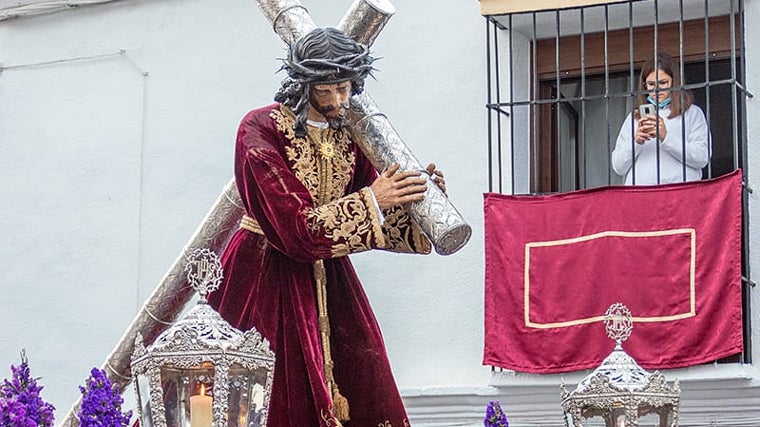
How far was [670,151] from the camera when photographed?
7.66 m

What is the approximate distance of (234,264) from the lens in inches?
227

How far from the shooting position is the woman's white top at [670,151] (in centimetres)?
758

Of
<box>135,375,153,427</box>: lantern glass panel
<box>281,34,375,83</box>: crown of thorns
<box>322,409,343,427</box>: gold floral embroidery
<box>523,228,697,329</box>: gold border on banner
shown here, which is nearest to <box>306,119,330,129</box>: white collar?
<box>281,34,375,83</box>: crown of thorns

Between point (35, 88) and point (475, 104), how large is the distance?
2.11 metres

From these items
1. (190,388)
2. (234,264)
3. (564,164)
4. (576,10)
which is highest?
(576,10)

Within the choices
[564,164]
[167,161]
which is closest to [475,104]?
[564,164]

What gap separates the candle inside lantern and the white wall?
3.00 metres

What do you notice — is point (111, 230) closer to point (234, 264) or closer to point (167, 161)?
point (167, 161)

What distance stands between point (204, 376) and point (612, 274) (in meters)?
2.94

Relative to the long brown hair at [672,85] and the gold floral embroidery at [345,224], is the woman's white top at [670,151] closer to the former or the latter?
the long brown hair at [672,85]

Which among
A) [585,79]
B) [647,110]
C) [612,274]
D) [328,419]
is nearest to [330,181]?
[328,419]

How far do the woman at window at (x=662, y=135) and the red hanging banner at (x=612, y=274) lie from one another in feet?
0.51

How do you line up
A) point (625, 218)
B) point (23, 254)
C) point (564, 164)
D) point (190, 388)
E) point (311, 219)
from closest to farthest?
point (190, 388) < point (311, 219) < point (625, 218) < point (564, 164) < point (23, 254)

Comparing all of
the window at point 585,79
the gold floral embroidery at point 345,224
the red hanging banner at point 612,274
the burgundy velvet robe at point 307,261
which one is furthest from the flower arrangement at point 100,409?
the window at point 585,79
